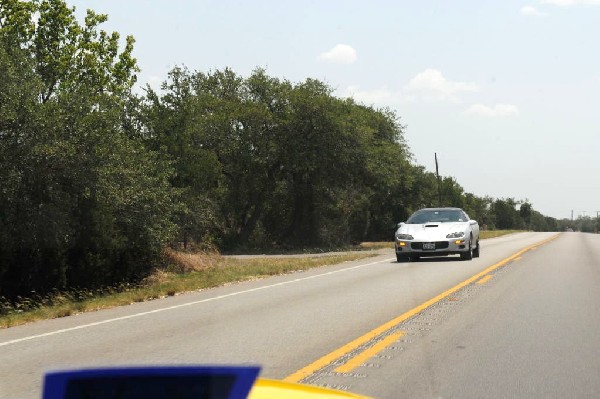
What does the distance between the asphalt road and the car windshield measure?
826 cm

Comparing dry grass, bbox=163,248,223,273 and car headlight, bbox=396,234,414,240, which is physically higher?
car headlight, bbox=396,234,414,240

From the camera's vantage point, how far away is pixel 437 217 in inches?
971

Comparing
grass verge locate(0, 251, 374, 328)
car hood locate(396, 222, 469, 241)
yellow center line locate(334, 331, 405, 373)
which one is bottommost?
yellow center line locate(334, 331, 405, 373)

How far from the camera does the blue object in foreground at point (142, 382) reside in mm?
1634

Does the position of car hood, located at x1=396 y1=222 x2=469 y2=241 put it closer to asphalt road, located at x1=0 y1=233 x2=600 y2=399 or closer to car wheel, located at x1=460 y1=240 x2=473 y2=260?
car wheel, located at x1=460 y1=240 x2=473 y2=260

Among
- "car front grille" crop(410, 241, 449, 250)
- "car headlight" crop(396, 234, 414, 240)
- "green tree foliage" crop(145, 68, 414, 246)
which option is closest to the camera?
"car front grille" crop(410, 241, 449, 250)

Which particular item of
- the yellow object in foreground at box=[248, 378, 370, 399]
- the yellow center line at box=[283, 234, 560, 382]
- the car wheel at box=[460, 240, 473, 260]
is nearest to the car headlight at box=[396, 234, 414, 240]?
the car wheel at box=[460, 240, 473, 260]

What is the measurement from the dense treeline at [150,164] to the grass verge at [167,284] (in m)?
1.13

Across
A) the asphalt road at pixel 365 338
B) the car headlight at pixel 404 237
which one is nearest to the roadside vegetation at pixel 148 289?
the asphalt road at pixel 365 338

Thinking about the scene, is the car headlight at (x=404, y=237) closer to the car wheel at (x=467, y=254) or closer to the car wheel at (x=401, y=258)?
the car wheel at (x=401, y=258)

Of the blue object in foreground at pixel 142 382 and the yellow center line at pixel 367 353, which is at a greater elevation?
the blue object in foreground at pixel 142 382

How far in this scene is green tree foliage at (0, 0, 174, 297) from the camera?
1909 cm

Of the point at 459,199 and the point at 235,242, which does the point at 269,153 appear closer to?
the point at 235,242

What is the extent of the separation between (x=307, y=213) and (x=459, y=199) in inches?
2601
